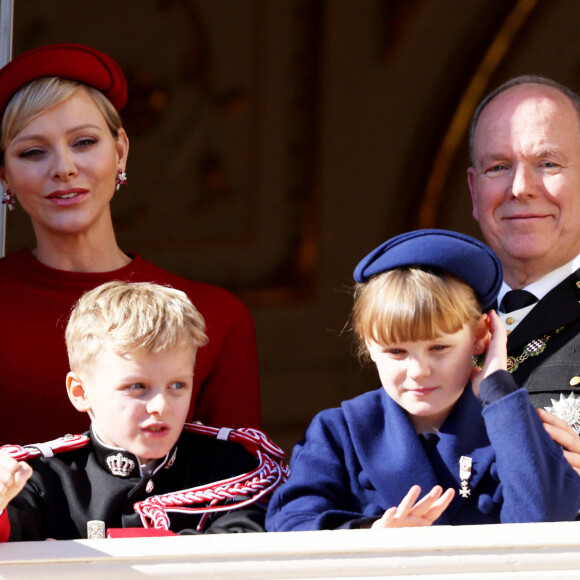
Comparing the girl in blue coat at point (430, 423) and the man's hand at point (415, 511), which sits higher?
the girl in blue coat at point (430, 423)

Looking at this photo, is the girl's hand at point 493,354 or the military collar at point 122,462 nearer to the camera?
the girl's hand at point 493,354

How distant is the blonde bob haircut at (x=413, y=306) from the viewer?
2.22m

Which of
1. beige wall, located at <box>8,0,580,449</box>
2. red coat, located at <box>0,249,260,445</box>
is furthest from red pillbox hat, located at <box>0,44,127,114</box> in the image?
beige wall, located at <box>8,0,580,449</box>

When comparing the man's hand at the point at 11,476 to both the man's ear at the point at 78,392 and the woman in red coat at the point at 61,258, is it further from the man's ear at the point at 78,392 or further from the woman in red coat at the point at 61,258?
the woman in red coat at the point at 61,258

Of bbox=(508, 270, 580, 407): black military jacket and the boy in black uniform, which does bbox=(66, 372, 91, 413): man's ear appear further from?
bbox=(508, 270, 580, 407): black military jacket

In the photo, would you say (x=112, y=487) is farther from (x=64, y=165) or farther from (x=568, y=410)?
(x=568, y=410)

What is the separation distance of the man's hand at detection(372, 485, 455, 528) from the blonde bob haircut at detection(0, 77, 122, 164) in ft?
4.29

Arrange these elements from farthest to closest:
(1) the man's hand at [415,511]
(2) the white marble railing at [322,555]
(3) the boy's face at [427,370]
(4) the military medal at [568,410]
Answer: (4) the military medal at [568,410], (3) the boy's face at [427,370], (1) the man's hand at [415,511], (2) the white marble railing at [322,555]

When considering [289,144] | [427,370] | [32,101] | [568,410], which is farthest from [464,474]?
[289,144]

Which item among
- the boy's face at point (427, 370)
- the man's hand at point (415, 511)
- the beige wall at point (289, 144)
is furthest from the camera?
the beige wall at point (289, 144)

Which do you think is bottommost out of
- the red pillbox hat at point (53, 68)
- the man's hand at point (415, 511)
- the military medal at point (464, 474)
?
the man's hand at point (415, 511)

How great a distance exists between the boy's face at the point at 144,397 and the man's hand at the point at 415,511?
477 millimetres

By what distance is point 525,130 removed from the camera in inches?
117

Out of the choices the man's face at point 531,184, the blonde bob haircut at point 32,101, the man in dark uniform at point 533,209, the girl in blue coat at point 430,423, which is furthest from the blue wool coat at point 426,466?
the blonde bob haircut at point 32,101
